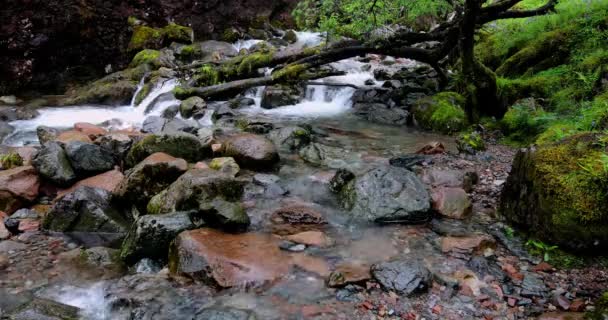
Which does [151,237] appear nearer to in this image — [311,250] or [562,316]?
[311,250]

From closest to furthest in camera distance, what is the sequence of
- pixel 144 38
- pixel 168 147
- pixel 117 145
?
pixel 168 147, pixel 117 145, pixel 144 38

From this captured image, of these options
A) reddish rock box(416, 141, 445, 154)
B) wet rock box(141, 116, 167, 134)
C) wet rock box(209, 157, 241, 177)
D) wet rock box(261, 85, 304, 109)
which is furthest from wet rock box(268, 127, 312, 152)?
wet rock box(261, 85, 304, 109)

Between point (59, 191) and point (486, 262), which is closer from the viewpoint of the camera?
point (486, 262)

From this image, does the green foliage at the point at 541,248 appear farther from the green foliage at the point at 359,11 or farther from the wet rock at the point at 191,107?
the wet rock at the point at 191,107

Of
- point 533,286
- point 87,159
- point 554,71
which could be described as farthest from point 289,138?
point 554,71

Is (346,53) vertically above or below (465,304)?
above

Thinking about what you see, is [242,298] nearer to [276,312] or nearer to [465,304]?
[276,312]

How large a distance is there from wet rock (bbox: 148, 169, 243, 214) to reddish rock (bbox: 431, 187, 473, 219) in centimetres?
278

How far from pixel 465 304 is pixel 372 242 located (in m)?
1.35

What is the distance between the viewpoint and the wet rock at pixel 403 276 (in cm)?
419

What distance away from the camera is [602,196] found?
4.32 meters

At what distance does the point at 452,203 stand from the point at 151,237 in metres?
3.71

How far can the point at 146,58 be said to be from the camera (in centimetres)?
1545

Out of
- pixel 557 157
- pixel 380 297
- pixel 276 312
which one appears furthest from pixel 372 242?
pixel 557 157
